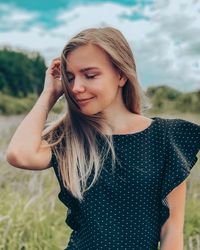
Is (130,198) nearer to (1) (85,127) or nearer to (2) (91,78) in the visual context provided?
(1) (85,127)

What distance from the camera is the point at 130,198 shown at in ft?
5.85

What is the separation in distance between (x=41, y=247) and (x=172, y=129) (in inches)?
54.8

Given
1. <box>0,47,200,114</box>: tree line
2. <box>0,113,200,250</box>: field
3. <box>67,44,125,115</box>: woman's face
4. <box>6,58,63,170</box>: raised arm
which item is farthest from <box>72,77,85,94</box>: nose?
<box>0,47,200,114</box>: tree line

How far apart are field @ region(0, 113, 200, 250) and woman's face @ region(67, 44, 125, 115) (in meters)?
1.15

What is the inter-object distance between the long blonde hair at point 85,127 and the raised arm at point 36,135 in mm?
38

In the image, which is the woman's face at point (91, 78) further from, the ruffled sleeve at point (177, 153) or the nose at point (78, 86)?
the ruffled sleeve at point (177, 153)

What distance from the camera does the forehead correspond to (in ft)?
5.87

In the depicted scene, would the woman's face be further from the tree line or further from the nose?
the tree line

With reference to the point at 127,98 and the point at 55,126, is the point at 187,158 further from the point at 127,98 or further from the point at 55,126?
the point at 55,126

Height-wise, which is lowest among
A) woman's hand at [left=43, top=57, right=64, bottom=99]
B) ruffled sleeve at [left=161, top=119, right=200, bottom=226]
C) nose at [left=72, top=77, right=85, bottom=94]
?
ruffled sleeve at [left=161, top=119, right=200, bottom=226]

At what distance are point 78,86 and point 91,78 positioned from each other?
50 millimetres

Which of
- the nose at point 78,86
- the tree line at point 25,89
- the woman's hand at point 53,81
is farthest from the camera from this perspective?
the tree line at point 25,89

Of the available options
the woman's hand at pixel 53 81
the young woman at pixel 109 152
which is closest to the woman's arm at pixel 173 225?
the young woman at pixel 109 152

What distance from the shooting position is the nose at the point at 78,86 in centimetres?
176
